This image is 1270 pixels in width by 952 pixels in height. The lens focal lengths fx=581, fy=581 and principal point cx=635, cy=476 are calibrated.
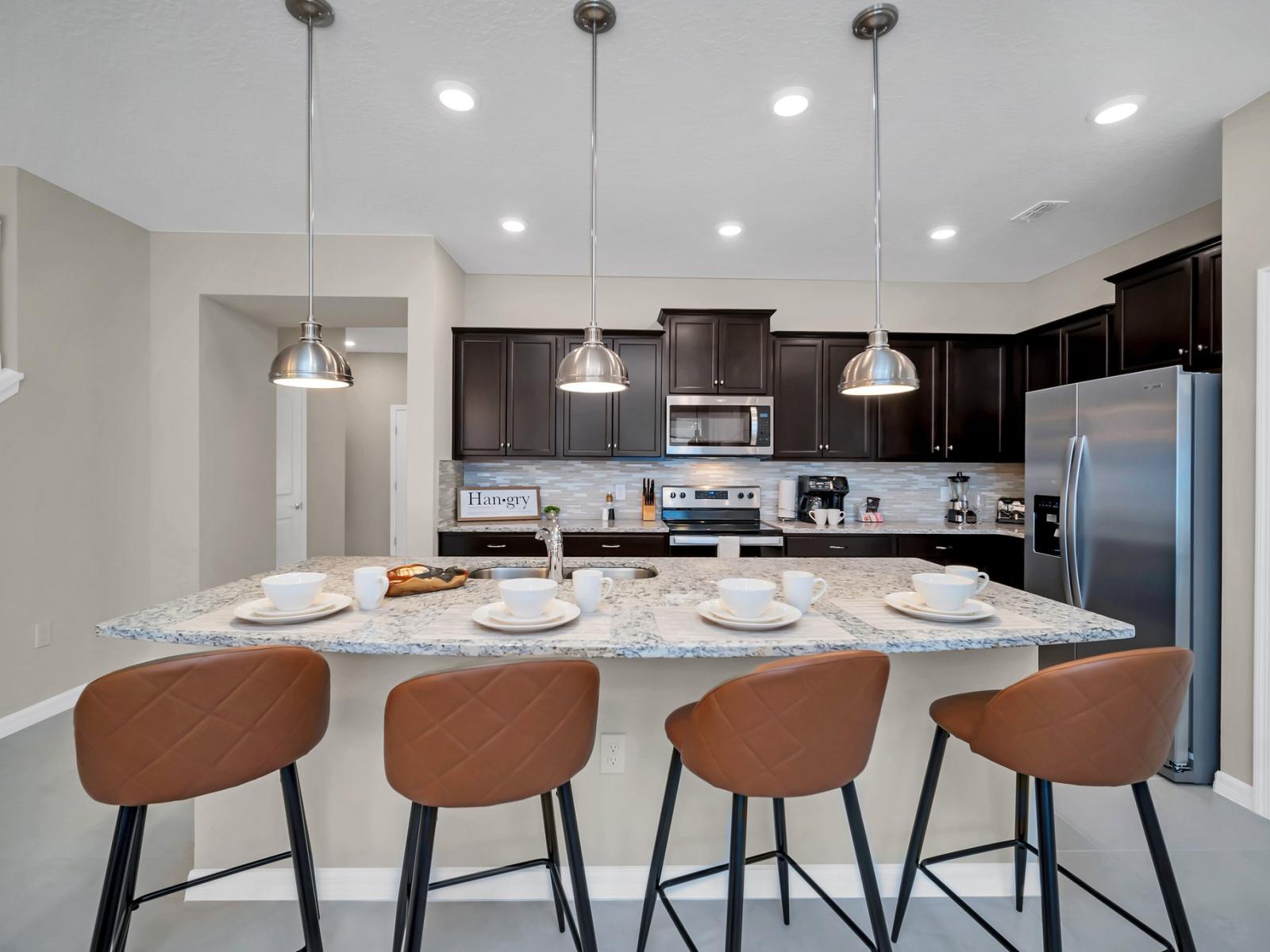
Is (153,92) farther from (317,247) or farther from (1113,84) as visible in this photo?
(1113,84)

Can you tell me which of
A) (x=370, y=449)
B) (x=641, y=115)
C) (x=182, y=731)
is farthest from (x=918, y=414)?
(x=370, y=449)

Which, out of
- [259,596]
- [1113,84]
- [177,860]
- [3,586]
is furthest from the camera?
[3,586]

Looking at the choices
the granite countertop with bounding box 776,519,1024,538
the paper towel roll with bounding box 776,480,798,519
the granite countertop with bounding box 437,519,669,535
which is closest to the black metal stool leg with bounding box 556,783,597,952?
the granite countertop with bounding box 437,519,669,535

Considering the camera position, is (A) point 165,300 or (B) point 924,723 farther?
(A) point 165,300

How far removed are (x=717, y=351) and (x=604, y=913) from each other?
11.0 ft

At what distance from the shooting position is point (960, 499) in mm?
4531

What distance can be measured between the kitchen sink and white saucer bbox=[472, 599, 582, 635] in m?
0.81

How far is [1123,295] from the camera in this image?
3.11m

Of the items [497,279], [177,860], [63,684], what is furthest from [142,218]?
[177,860]

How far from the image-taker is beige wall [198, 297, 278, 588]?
145 inches

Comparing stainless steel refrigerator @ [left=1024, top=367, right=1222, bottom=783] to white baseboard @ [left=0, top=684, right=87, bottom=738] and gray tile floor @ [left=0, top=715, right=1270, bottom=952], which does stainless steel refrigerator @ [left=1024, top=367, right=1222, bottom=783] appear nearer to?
gray tile floor @ [left=0, top=715, right=1270, bottom=952]

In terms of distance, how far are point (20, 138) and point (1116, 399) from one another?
5.06 m

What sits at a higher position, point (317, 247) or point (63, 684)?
point (317, 247)

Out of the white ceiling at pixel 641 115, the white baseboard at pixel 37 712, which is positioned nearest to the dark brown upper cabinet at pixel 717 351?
the white ceiling at pixel 641 115
